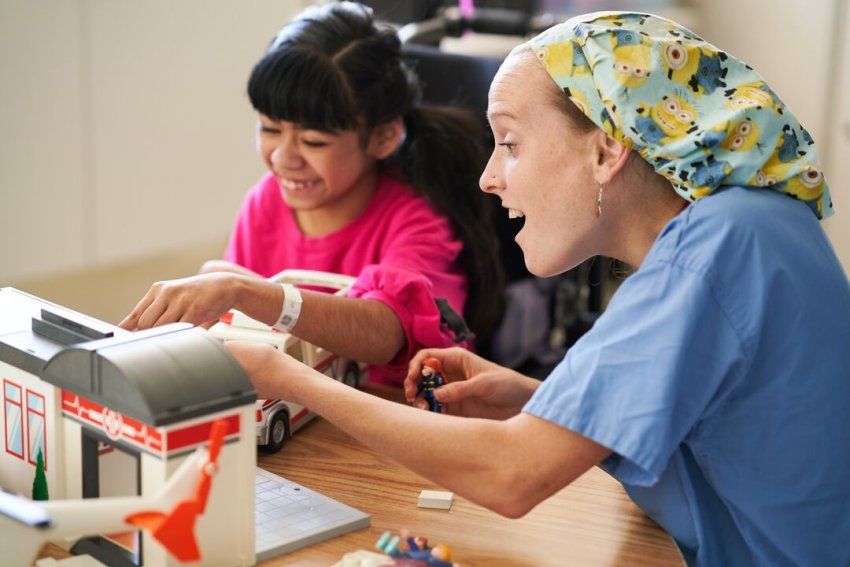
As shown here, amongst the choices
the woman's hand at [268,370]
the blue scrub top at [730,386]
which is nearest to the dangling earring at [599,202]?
the blue scrub top at [730,386]

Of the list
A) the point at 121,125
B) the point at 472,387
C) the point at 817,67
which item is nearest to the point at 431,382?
the point at 472,387

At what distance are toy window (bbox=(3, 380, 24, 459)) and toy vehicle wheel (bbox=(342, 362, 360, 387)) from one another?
563 mm

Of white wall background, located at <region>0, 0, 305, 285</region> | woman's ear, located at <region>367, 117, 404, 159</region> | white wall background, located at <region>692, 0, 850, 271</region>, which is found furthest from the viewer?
white wall background, located at <region>692, 0, 850, 271</region>

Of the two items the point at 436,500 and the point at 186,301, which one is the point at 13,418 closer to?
the point at 186,301

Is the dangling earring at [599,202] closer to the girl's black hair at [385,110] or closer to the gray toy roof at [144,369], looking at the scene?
the gray toy roof at [144,369]

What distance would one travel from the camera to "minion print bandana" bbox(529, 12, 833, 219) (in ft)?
3.72

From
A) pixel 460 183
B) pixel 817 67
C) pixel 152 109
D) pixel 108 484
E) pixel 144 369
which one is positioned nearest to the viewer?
pixel 144 369

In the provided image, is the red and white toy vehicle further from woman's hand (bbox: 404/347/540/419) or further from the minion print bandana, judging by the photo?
the minion print bandana

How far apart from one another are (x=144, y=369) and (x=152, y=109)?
2682 millimetres

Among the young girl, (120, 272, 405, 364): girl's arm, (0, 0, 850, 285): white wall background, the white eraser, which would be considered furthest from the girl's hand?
(0, 0, 850, 285): white wall background

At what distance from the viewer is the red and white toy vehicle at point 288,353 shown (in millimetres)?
1352

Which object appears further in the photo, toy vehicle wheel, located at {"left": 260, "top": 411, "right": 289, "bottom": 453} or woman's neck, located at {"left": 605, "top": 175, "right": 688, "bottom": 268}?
toy vehicle wheel, located at {"left": 260, "top": 411, "right": 289, "bottom": 453}

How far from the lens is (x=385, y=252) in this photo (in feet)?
6.12

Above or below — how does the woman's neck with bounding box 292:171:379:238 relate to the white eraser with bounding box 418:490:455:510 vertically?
above
